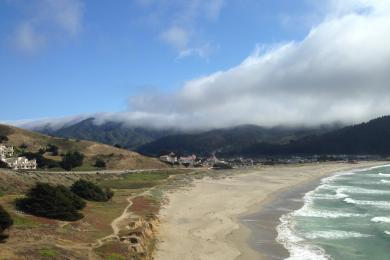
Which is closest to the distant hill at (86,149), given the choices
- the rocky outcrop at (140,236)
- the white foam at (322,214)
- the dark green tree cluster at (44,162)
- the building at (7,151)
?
the building at (7,151)

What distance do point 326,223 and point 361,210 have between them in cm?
1060

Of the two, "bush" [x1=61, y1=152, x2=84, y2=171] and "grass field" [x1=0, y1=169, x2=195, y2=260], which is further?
"bush" [x1=61, y1=152, x2=84, y2=171]

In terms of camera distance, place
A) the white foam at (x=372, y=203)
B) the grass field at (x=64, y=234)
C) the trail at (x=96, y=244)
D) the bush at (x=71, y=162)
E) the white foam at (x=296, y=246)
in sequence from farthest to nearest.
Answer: the bush at (x=71, y=162) → the white foam at (x=372, y=203) → the white foam at (x=296, y=246) → the trail at (x=96, y=244) → the grass field at (x=64, y=234)

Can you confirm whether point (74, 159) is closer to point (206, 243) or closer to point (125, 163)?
point (125, 163)

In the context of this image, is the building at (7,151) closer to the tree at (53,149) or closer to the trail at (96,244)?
the tree at (53,149)

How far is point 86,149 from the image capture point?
447ft

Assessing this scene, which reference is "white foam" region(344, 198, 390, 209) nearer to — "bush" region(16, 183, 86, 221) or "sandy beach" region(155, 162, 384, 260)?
"sandy beach" region(155, 162, 384, 260)

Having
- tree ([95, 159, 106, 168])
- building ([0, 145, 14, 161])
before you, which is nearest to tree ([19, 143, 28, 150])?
building ([0, 145, 14, 161])

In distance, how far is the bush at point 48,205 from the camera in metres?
34.8

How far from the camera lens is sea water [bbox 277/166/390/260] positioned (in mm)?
33500

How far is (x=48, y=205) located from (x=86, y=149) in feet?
338

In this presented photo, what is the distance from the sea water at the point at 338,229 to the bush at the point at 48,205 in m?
15.3

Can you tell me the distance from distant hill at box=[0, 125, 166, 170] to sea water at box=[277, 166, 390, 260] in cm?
6815

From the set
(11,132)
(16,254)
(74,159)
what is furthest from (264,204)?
(11,132)
